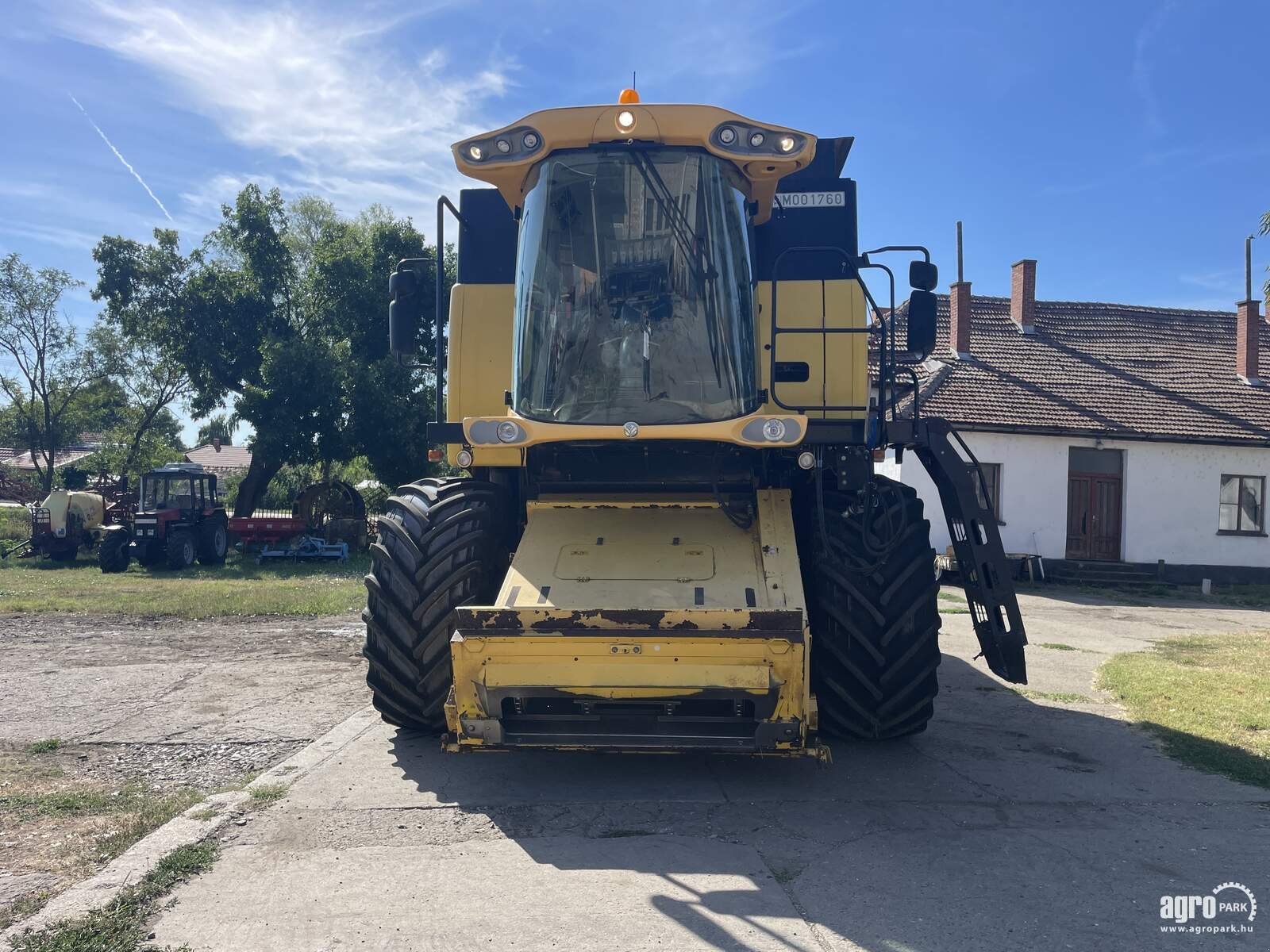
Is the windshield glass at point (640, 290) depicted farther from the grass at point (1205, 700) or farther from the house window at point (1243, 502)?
the house window at point (1243, 502)

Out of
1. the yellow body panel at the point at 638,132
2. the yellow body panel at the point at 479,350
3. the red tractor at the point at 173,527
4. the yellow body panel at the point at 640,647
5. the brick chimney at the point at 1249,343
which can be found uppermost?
the brick chimney at the point at 1249,343

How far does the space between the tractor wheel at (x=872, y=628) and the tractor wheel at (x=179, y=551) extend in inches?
767

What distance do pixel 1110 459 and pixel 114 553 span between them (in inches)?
886

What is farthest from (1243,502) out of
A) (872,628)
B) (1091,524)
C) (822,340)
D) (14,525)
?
(14,525)

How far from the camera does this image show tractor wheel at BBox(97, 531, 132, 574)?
68.6 ft

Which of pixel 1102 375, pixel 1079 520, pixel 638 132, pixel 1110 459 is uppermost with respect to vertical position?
pixel 1102 375

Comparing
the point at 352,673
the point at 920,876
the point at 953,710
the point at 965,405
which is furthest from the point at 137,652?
the point at 965,405

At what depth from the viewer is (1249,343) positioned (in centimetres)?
2408

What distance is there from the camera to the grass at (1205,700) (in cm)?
590

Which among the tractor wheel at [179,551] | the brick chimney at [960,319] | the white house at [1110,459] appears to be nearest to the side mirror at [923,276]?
the white house at [1110,459]

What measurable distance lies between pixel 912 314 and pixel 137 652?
834 centimetres

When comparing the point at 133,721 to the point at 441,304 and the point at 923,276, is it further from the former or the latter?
the point at 923,276

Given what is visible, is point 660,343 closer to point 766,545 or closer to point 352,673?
point 766,545

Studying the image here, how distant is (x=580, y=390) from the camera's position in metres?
4.97
